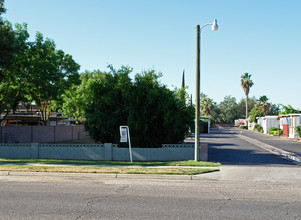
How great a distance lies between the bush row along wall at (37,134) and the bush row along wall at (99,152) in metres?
6.57

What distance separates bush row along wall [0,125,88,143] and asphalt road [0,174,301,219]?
47.0 ft

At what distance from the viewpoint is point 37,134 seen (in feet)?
101

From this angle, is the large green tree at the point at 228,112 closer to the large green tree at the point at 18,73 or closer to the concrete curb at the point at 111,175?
the large green tree at the point at 18,73

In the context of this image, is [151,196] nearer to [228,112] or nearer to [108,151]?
[108,151]

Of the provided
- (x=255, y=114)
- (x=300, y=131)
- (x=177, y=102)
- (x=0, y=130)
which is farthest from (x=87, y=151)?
(x=255, y=114)

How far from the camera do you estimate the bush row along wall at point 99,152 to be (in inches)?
661

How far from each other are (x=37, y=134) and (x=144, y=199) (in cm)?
2508

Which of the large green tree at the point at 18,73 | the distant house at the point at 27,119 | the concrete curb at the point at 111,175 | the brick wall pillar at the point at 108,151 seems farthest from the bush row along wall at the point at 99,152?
the distant house at the point at 27,119

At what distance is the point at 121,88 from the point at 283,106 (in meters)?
43.6

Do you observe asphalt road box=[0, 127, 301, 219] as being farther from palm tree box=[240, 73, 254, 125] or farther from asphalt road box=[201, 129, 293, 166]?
palm tree box=[240, 73, 254, 125]

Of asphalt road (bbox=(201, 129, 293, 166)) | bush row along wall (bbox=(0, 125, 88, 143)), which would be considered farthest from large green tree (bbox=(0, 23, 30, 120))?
asphalt road (bbox=(201, 129, 293, 166))

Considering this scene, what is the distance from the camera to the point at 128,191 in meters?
9.22

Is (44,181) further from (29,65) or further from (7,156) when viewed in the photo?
(29,65)

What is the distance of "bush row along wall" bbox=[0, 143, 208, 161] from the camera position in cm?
1680
